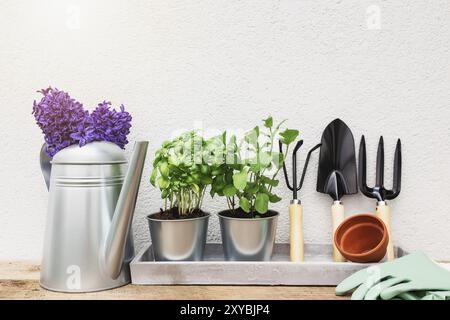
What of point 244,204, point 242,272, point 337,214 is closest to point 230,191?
point 244,204

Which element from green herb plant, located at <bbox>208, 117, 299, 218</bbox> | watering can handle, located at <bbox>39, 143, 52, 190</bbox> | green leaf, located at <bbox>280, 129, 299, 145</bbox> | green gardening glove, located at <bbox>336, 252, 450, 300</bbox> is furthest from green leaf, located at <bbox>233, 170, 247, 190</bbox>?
watering can handle, located at <bbox>39, 143, 52, 190</bbox>

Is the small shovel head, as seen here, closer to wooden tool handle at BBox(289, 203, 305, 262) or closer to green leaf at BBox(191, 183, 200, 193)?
wooden tool handle at BBox(289, 203, 305, 262)

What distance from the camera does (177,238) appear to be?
651mm

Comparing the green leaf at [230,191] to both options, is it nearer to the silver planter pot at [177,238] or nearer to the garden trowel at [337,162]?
the silver planter pot at [177,238]

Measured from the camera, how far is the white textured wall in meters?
0.80

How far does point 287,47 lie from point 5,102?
2.07ft

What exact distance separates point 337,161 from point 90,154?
1.60ft

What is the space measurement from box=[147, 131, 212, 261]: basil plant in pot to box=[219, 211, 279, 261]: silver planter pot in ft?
0.17

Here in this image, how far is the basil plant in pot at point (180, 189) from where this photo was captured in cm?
64

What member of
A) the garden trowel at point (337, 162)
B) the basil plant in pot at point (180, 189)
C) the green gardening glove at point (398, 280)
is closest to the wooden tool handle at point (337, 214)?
the garden trowel at point (337, 162)

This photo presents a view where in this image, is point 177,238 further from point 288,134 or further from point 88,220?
point 288,134
